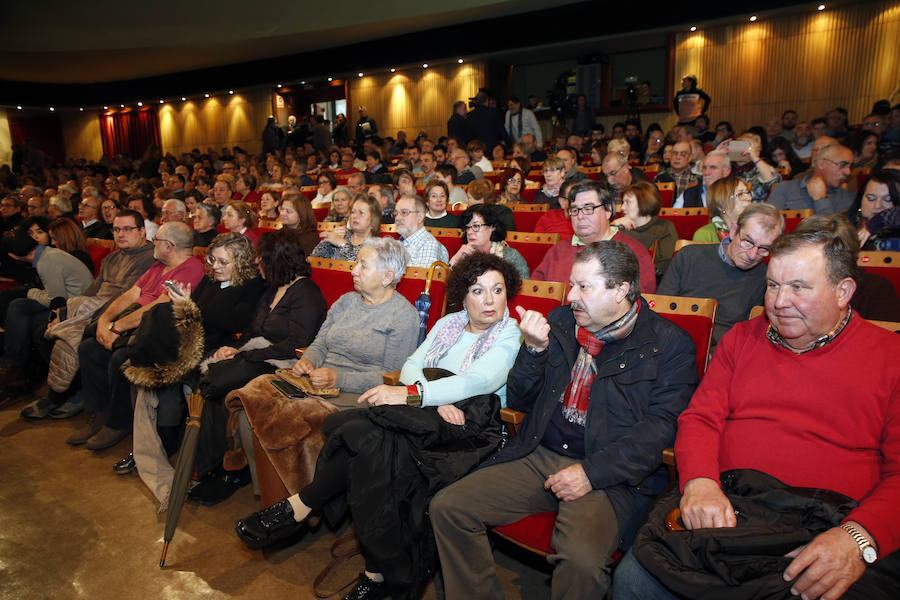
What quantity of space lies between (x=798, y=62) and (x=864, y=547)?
11561mm

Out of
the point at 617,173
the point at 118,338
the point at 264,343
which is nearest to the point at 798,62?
the point at 617,173

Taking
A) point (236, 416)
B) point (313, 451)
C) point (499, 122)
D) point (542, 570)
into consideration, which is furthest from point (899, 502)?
point (499, 122)

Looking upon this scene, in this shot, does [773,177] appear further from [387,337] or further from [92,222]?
[92,222]

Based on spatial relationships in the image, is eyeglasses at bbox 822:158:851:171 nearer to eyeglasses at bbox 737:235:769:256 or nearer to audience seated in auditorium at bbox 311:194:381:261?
eyeglasses at bbox 737:235:769:256

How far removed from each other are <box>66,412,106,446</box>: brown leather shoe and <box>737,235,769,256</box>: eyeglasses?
363cm

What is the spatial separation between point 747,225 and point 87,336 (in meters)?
3.75

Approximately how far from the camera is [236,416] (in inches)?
98.6

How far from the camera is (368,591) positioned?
2086mm

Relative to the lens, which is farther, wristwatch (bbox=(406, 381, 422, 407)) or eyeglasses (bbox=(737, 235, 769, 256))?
eyeglasses (bbox=(737, 235, 769, 256))

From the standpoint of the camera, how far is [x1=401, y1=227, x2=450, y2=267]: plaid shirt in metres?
3.77

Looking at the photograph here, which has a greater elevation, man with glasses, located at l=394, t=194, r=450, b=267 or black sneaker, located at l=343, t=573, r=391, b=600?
man with glasses, located at l=394, t=194, r=450, b=267

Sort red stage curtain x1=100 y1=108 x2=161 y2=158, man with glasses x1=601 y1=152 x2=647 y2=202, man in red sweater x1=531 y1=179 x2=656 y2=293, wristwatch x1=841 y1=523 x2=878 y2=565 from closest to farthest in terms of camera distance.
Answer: wristwatch x1=841 y1=523 x2=878 y2=565
man in red sweater x1=531 y1=179 x2=656 y2=293
man with glasses x1=601 y1=152 x2=647 y2=202
red stage curtain x1=100 y1=108 x2=161 y2=158

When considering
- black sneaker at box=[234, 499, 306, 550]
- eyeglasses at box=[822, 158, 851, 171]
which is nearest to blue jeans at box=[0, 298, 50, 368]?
black sneaker at box=[234, 499, 306, 550]

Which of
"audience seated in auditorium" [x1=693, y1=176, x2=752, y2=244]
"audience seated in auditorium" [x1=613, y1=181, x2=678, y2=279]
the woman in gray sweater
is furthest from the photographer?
"audience seated in auditorium" [x1=613, y1=181, x2=678, y2=279]
